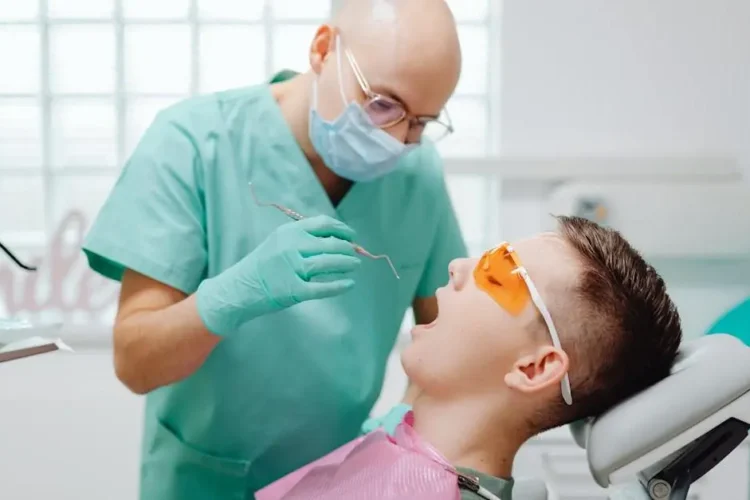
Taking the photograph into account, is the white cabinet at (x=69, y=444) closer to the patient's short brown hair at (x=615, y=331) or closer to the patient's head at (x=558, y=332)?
the patient's head at (x=558, y=332)

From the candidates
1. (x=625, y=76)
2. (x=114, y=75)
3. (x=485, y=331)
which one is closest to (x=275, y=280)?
(x=485, y=331)

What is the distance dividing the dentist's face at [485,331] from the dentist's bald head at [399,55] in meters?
0.31

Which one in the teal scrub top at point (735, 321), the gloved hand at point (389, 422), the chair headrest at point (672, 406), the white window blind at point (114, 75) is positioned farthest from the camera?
the white window blind at point (114, 75)

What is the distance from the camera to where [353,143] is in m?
1.35

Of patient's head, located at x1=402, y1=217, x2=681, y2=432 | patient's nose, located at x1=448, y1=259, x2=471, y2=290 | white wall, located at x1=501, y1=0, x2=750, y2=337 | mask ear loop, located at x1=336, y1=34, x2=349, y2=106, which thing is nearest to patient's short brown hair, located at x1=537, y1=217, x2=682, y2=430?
patient's head, located at x1=402, y1=217, x2=681, y2=432

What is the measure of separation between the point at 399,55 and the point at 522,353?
1.75ft

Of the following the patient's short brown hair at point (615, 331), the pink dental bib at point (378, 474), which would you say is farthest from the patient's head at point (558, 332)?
the pink dental bib at point (378, 474)

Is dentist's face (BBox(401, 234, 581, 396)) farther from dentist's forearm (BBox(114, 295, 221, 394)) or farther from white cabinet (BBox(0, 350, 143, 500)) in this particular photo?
white cabinet (BBox(0, 350, 143, 500))

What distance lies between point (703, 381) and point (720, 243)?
137cm

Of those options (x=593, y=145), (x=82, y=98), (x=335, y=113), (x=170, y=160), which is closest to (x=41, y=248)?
(x=82, y=98)

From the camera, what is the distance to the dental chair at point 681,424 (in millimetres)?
1075

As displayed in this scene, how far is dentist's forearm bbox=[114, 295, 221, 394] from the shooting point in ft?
3.98

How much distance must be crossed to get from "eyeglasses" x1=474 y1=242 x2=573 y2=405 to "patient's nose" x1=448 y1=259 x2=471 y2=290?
31 mm

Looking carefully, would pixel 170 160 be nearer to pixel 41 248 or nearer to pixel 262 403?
pixel 262 403
